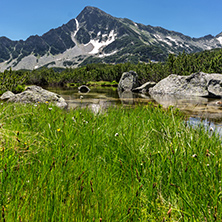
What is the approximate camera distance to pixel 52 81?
3501 inches

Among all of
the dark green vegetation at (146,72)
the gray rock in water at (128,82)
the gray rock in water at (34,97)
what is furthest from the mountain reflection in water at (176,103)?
the gray rock in water at (128,82)

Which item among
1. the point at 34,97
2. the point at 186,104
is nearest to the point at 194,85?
the point at 186,104

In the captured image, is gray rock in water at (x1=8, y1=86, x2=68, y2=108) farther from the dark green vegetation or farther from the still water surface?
the dark green vegetation

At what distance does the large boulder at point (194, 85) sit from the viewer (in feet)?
79.9

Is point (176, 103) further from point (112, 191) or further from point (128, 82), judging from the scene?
point (128, 82)

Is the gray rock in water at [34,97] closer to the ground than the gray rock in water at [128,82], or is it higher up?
closer to the ground

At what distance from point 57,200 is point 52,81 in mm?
92788

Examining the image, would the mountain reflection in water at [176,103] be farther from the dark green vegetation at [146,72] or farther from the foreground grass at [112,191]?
the dark green vegetation at [146,72]

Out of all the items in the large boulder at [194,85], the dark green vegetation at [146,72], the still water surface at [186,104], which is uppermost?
the dark green vegetation at [146,72]

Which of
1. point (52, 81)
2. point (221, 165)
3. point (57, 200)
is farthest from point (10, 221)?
point (52, 81)

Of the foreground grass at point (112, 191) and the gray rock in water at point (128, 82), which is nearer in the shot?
the foreground grass at point (112, 191)

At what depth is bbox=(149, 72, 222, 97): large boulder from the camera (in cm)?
2436

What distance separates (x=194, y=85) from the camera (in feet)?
94.5

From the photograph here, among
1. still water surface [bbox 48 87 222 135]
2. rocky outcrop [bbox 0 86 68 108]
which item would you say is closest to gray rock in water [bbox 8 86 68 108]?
rocky outcrop [bbox 0 86 68 108]
